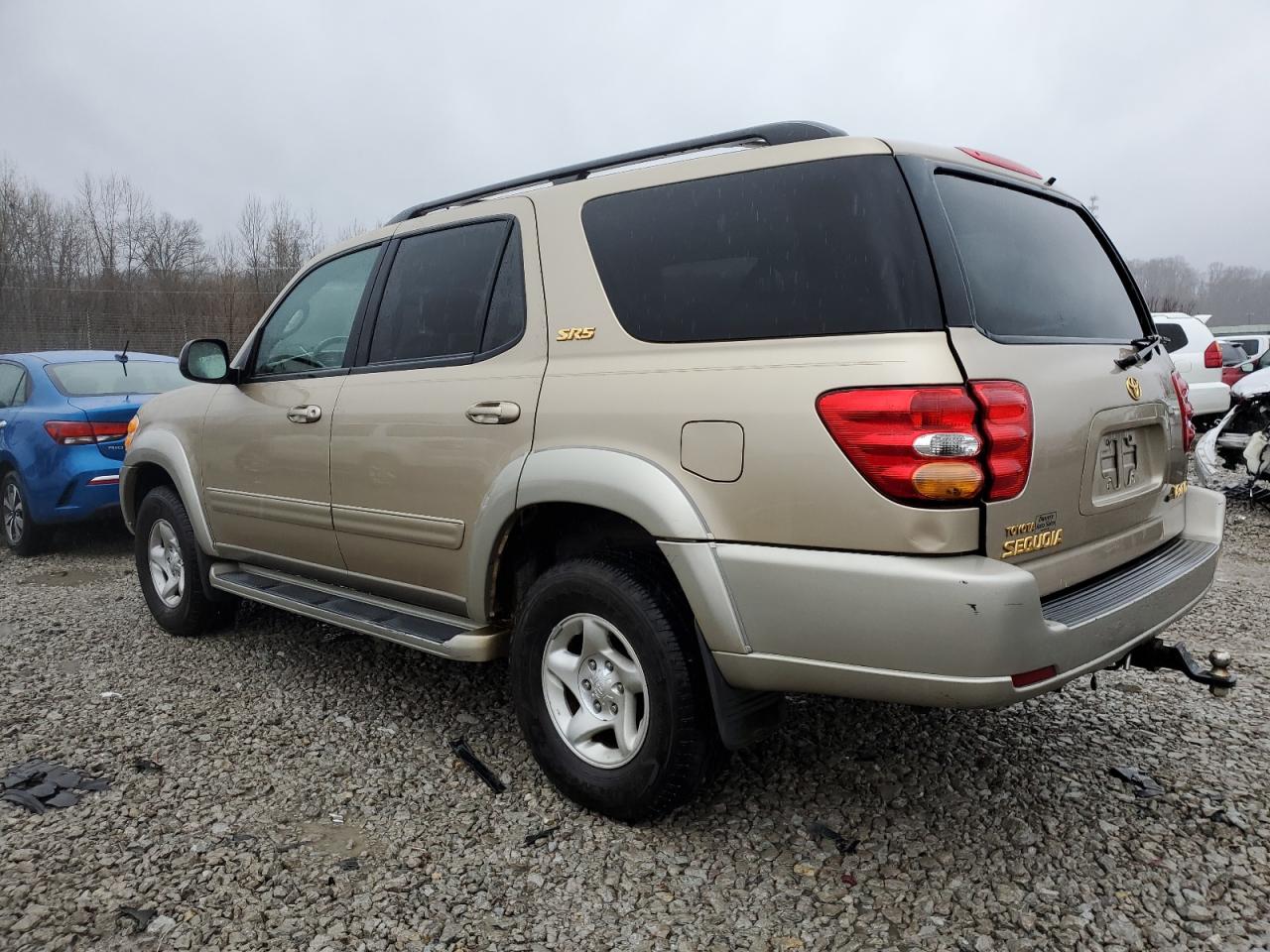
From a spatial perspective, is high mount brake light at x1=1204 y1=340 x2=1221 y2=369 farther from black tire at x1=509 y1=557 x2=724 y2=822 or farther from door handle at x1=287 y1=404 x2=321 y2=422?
door handle at x1=287 y1=404 x2=321 y2=422

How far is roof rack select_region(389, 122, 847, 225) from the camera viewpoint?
8.19 feet

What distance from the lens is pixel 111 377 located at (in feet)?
22.9

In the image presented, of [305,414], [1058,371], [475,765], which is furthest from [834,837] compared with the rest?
[305,414]

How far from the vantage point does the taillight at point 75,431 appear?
630 cm

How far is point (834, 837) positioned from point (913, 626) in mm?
932

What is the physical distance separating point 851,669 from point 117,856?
211 centimetres

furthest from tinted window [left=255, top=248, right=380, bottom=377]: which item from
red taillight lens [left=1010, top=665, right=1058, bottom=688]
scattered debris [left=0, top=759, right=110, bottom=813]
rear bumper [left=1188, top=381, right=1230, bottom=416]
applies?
rear bumper [left=1188, top=381, right=1230, bottom=416]

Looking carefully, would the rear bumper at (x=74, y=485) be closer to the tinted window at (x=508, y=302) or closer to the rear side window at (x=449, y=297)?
the rear side window at (x=449, y=297)

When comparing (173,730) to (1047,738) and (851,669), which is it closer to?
(851,669)

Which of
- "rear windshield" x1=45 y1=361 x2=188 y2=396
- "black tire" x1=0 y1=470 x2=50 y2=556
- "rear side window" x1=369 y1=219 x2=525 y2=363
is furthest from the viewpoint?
"rear windshield" x1=45 y1=361 x2=188 y2=396

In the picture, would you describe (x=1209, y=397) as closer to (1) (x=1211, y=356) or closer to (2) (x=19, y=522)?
(1) (x=1211, y=356)

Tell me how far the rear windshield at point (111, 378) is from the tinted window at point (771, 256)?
5.60 meters

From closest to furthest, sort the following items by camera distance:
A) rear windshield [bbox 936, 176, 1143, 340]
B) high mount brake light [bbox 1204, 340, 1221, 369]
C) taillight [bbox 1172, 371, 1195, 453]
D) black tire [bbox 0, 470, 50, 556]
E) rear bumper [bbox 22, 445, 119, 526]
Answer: rear windshield [bbox 936, 176, 1143, 340]
taillight [bbox 1172, 371, 1195, 453]
rear bumper [bbox 22, 445, 119, 526]
black tire [bbox 0, 470, 50, 556]
high mount brake light [bbox 1204, 340, 1221, 369]

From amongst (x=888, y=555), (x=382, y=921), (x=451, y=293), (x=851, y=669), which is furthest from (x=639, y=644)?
(x=451, y=293)
